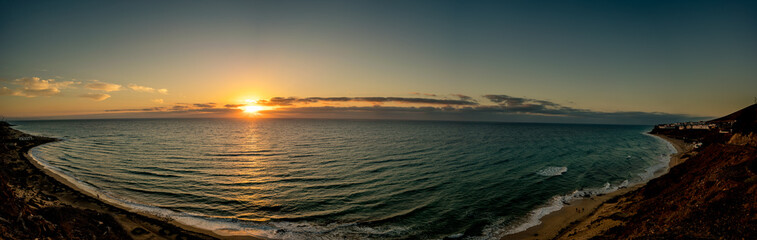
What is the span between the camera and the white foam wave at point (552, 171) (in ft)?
119

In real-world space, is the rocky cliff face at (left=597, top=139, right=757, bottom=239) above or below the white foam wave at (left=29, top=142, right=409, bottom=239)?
above

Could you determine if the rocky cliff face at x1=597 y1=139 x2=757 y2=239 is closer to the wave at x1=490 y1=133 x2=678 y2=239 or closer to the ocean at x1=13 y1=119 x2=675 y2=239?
the wave at x1=490 y1=133 x2=678 y2=239

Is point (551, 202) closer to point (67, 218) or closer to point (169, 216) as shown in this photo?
point (169, 216)

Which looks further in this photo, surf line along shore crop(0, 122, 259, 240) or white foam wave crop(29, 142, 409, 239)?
white foam wave crop(29, 142, 409, 239)

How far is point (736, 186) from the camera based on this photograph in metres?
13.7

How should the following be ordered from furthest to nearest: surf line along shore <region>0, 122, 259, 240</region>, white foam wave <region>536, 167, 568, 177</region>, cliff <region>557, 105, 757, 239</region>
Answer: white foam wave <region>536, 167, 568, 177</region> → cliff <region>557, 105, 757, 239</region> → surf line along shore <region>0, 122, 259, 240</region>

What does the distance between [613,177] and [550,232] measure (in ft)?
81.7

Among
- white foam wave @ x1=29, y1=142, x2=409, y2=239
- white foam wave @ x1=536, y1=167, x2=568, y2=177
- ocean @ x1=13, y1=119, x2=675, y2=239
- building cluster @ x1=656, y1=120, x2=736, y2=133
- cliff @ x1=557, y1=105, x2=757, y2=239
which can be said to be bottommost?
white foam wave @ x1=29, y1=142, x2=409, y2=239

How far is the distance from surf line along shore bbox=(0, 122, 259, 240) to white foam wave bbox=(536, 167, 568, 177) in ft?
120

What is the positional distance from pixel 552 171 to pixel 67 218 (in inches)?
1821

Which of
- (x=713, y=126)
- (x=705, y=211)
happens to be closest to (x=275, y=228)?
(x=705, y=211)

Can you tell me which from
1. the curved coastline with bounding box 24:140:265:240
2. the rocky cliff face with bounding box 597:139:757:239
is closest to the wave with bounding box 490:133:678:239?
the rocky cliff face with bounding box 597:139:757:239

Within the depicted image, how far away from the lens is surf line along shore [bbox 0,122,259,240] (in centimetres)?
1091

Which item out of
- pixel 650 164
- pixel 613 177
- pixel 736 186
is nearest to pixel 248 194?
pixel 736 186
